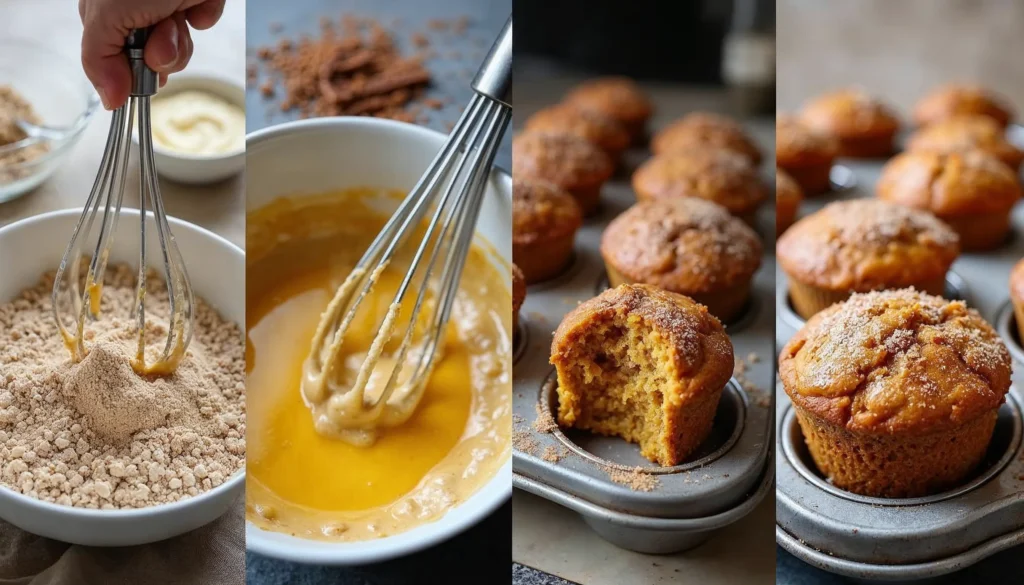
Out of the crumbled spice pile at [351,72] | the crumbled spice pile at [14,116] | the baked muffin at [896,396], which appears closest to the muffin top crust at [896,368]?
the baked muffin at [896,396]

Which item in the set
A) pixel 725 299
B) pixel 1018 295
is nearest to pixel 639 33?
pixel 725 299

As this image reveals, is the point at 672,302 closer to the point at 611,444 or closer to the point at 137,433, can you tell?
the point at 611,444

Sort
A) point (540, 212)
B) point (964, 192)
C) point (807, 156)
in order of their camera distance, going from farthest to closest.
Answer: point (807, 156) < point (964, 192) < point (540, 212)

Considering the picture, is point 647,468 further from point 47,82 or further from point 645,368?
point 47,82

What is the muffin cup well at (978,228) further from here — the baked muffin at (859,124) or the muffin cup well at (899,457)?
the muffin cup well at (899,457)

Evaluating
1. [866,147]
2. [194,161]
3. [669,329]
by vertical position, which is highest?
[194,161]

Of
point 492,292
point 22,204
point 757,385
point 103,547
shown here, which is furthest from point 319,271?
point 757,385

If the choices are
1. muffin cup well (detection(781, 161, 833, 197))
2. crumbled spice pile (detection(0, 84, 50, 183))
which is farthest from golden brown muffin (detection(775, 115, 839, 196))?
crumbled spice pile (detection(0, 84, 50, 183))
